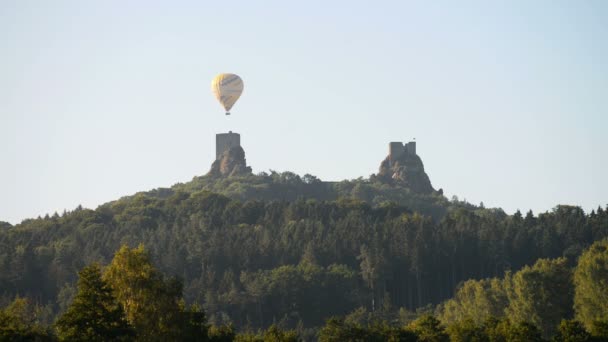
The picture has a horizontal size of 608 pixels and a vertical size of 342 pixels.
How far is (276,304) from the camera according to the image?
147375 millimetres

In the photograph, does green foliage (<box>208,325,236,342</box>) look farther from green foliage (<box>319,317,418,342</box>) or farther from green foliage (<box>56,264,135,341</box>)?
green foliage (<box>56,264,135,341</box>)

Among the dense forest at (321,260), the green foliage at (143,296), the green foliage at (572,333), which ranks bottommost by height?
the green foliage at (572,333)

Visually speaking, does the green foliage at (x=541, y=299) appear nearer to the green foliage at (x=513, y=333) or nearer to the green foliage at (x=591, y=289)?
the green foliage at (x=591, y=289)

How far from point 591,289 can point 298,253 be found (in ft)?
175

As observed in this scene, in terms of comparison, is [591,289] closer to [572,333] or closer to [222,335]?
[572,333]

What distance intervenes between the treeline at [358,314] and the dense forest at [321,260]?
287 mm

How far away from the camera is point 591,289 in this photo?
119062 mm

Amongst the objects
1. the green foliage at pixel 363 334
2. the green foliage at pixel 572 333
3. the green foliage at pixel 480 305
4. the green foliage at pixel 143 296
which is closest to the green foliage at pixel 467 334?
the green foliage at pixel 363 334

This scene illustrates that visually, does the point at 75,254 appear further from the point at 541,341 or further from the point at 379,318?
the point at 541,341

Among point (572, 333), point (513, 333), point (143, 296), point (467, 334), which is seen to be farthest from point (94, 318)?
point (572, 333)

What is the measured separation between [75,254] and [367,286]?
3224cm

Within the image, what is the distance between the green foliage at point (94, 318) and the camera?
7375 centimetres

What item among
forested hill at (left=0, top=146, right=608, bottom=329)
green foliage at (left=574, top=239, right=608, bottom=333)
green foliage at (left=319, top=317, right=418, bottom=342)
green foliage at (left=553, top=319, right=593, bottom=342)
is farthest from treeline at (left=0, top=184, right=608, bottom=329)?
green foliage at (left=553, top=319, right=593, bottom=342)

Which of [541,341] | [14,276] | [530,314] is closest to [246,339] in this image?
[541,341]
